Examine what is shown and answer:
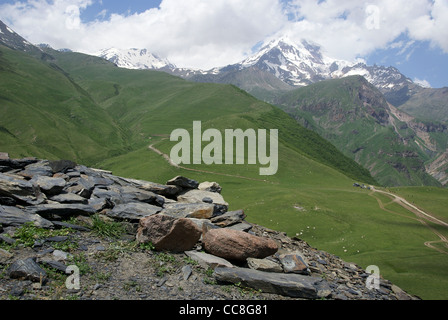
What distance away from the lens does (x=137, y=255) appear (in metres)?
16.6

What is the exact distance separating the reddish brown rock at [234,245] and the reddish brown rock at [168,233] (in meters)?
1.11

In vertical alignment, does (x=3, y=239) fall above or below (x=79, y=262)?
above

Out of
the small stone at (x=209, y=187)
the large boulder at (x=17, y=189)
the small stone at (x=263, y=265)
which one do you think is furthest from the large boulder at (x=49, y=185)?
the small stone at (x=263, y=265)

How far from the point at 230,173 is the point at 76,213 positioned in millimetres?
93151

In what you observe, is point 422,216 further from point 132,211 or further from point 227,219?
point 132,211

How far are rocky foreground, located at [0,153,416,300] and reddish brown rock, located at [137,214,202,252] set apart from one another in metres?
0.06

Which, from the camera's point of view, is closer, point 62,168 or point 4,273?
point 4,273

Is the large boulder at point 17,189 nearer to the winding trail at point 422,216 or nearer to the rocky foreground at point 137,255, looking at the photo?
the rocky foreground at point 137,255

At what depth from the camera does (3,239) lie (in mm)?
14852

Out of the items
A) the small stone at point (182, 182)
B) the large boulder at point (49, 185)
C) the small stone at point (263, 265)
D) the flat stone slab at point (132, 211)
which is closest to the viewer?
the small stone at point (263, 265)

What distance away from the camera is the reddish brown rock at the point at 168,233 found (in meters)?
17.7

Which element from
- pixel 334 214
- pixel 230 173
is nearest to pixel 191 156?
pixel 230 173
